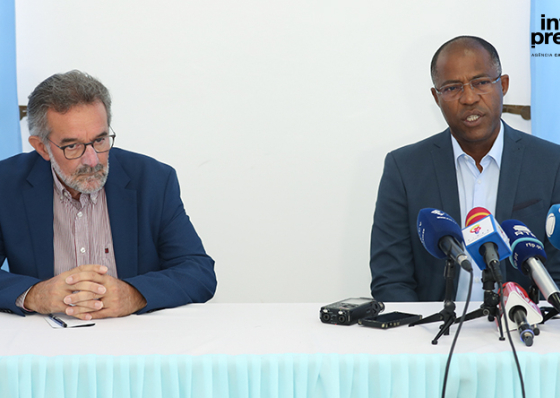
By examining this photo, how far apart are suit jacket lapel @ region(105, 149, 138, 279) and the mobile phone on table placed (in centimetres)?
96

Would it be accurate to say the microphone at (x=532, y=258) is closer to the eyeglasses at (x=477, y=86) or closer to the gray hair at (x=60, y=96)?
the eyeglasses at (x=477, y=86)

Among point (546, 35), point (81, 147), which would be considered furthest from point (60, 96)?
point (546, 35)

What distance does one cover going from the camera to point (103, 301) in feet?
4.87

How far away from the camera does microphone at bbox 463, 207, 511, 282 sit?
115cm

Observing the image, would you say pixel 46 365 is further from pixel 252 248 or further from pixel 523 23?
pixel 523 23

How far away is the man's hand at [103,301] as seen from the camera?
147 centimetres

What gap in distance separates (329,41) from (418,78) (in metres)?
0.51

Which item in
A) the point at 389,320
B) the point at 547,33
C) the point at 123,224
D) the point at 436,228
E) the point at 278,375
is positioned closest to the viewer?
the point at 278,375

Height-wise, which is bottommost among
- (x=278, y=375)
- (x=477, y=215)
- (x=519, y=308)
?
(x=278, y=375)

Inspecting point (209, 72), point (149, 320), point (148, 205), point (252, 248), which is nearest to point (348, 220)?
point (252, 248)

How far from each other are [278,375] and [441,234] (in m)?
0.47

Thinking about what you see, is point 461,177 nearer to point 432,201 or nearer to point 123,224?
point 432,201

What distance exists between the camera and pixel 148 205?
1.99 metres

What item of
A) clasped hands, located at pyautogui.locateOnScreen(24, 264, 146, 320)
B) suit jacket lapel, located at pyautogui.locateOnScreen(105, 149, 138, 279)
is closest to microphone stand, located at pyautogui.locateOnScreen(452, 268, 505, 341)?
clasped hands, located at pyautogui.locateOnScreen(24, 264, 146, 320)
